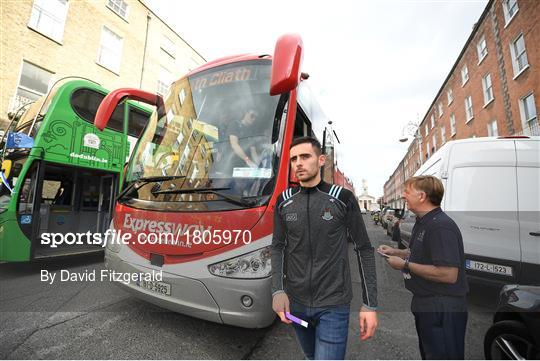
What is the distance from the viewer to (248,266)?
244 centimetres

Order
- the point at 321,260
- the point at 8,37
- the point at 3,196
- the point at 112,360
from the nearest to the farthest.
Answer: the point at 321,260
the point at 112,360
the point at 3,196
the point at 8,37

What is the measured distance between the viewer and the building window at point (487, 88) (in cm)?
1658

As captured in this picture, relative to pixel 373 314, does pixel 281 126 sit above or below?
above

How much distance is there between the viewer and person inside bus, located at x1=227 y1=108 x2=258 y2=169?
2814mm

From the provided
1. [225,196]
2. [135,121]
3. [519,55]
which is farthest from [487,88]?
[225,196]

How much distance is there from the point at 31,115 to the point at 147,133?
4728 millimetres

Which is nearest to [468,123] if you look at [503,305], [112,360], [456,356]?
[503,305]

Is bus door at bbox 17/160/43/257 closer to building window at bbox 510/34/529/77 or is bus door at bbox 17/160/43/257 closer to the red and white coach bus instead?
the red and white coach bus

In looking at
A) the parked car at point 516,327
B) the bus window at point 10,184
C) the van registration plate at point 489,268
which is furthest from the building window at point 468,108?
the bus window at point 10,184

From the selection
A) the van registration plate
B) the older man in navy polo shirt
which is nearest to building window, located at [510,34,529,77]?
the van registration plate

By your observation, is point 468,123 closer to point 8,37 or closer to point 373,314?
point 373,314

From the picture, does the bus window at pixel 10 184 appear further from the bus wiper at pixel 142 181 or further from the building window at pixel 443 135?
the building window at pixel 443 135

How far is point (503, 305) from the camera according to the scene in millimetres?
2500

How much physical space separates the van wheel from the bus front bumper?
2094 millimetres
